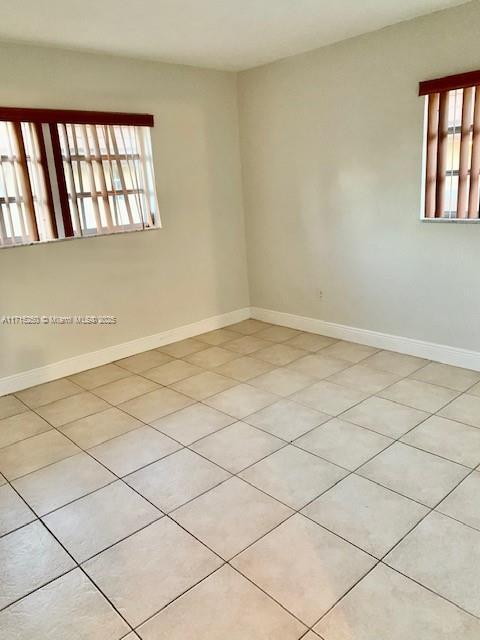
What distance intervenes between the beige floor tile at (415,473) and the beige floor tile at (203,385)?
1.28 m

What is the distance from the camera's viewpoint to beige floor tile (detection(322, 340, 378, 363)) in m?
3.82

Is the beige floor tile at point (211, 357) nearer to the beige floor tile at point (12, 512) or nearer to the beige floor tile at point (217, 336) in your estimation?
the beige floor tile at point (217, 336)

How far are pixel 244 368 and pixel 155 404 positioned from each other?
2.69 ft

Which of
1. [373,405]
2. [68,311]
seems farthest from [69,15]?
[373,405]

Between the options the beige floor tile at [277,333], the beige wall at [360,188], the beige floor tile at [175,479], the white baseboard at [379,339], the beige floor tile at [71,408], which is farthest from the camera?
the beige floor tile at [277,333]

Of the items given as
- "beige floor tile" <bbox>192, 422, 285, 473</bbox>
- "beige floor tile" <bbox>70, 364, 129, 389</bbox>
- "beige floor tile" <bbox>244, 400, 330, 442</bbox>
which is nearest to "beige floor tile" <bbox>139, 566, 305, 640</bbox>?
"beige floor tile" <bbox>192, 422, 285, 473</bbox>

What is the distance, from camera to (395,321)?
3.83 metres

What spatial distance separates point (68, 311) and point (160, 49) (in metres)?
2.06

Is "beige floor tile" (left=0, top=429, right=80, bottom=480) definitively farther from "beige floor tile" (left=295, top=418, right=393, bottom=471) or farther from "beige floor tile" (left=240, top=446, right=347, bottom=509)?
"beige floor tile" (left=295, top=418, right=393, bottom=471)

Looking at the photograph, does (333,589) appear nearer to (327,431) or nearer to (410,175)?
(327,431)

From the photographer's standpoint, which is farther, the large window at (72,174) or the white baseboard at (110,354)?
the white baseboard at (110,354)

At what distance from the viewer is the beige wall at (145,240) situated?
340cm

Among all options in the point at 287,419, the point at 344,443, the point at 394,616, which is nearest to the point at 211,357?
the point at 287,419

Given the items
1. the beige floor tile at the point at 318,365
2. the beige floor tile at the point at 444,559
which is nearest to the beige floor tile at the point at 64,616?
the beige floor tile at the point at 444,559
